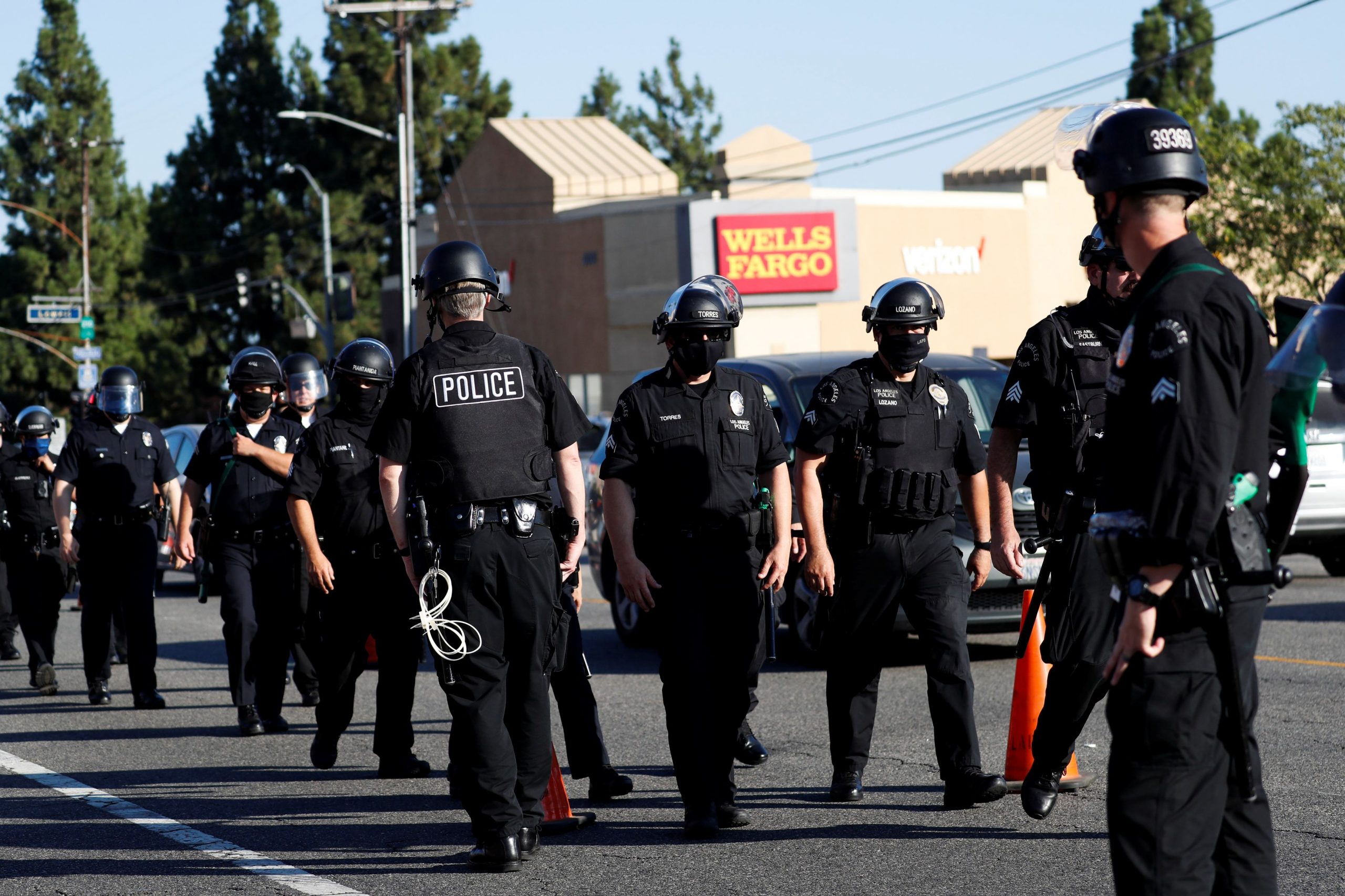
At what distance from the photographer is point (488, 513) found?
239 inches

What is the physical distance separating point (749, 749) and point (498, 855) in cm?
204

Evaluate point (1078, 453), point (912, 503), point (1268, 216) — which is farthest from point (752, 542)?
point (1268, 216)

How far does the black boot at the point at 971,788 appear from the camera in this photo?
21.6ft

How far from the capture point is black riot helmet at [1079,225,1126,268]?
20.6ft

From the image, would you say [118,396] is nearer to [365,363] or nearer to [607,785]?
[365,363]

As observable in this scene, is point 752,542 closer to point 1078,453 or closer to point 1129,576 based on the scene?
point 1078,453

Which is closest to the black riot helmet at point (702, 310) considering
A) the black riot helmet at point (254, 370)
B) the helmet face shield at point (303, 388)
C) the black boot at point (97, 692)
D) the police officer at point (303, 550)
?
the police officer at point (303, 550)

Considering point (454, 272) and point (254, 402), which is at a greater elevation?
point (454, 272)

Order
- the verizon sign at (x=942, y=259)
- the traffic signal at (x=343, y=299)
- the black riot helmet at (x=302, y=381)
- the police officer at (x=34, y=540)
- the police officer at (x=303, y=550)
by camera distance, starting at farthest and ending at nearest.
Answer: the traffic signal at (x=343, y=299) < the verizon sign at (x=942, y=259) < the police officer at (x=34, y=540) < the black riot helmet at (x=302, y=381) < the police officer at (x=303, y=550)

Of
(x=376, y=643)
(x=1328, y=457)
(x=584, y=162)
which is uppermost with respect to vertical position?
(x=584, y=162)

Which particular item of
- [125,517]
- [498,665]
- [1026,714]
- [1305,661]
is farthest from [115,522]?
[1305,661]

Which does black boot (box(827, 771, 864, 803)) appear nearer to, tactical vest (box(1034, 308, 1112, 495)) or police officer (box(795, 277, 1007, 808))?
police officer (box(795, 277, 1007, 808))

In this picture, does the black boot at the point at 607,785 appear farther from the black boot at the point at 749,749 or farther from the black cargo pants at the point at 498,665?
the black cargo pants at the point at 498,665

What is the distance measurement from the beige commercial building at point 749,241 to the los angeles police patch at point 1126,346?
3451 centimetres
